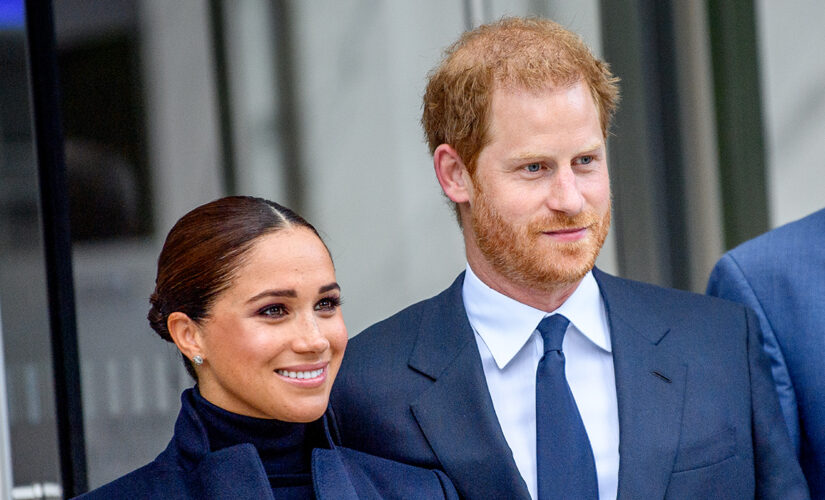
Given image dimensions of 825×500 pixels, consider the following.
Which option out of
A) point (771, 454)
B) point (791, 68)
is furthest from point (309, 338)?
point (791, 68)

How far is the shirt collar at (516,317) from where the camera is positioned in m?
2.30

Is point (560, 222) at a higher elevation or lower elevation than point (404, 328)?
higher

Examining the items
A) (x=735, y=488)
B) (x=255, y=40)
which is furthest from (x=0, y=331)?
(x=735, y=488)

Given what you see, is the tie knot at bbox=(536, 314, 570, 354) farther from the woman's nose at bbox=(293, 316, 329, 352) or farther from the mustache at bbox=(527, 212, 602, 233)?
the woman's nose at bbox=(293, 316, 329, 352)

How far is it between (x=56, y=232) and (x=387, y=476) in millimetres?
1370

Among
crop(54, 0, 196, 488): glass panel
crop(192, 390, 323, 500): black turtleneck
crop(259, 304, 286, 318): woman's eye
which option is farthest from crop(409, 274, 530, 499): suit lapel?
crop(54, 0, 196, 488): glass panel

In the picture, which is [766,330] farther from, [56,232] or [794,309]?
[56,232]

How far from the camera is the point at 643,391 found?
2.25 metres

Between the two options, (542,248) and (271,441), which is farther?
(542,248)

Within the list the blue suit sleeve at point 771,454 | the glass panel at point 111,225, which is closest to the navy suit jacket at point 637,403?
the blue suit sleeve at point 771,454

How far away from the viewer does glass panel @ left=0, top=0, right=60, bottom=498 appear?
295 cm

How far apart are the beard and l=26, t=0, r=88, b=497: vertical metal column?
4.45 ft

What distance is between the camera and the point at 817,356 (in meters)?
2.38

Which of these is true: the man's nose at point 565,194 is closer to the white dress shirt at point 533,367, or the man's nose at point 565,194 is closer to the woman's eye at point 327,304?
the white dress shirt at point 533,367
